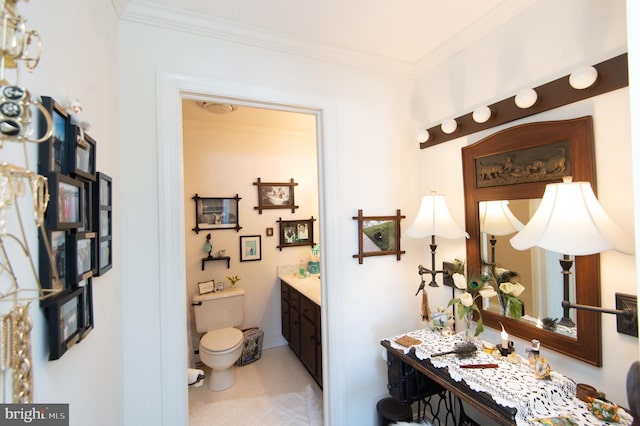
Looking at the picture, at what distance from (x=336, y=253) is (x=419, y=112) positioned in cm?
120

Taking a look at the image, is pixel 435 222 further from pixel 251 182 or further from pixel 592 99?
pixel 251 182

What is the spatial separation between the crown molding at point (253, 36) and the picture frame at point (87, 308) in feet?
4.13

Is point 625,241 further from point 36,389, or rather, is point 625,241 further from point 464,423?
point 36,389

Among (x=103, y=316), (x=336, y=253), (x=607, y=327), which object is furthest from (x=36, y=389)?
(x=607, y=327)

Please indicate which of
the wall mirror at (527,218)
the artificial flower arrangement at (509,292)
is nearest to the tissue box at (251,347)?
the wall mirror at (527,218)

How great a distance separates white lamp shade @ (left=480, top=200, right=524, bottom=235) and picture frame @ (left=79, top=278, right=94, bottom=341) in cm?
182

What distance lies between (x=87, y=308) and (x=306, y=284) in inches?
83.6

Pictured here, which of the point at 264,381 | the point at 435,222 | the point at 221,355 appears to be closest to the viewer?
the point at 435,222

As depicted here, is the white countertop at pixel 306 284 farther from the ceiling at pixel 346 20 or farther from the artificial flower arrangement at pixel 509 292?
the ceiling at pixel 346 20

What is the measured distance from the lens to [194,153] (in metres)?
2.95

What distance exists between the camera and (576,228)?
98 centimetres

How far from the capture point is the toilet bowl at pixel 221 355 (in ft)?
7.76

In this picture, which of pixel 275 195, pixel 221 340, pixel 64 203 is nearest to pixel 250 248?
pixel 275 195

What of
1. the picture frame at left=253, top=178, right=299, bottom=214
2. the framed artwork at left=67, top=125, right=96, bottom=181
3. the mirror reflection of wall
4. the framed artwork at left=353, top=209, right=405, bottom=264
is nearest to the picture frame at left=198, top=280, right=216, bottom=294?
the picture frame at left=253, top=178, right=299, bottom=214
